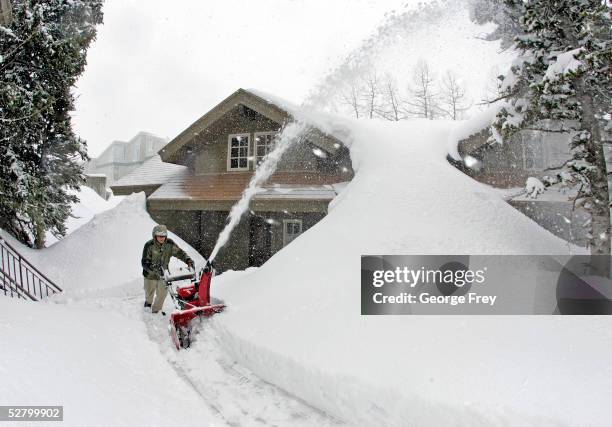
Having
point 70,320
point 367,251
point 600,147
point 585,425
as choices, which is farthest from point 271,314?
point 600,147

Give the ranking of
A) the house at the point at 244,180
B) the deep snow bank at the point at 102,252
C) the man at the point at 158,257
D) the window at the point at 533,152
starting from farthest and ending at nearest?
the window at the point at 533,152, the house at the point at 244,180, the deep snow bank at the point at 102,252, the man at the point at 158,257

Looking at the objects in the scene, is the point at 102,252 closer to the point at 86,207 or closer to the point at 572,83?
the point at 572,83

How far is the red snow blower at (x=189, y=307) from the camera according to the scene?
5.74 m

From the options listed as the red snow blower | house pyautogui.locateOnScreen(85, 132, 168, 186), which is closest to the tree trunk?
the red snow blower

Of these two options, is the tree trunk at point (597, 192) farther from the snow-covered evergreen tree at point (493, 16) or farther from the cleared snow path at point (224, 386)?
the cleared snow path at point (224, 386)

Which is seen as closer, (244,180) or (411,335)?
(411,335)

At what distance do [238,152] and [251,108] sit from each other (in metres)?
1.88

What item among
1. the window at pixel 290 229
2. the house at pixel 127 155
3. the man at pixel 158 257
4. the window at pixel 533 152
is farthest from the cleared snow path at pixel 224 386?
the house at pixel 127 155

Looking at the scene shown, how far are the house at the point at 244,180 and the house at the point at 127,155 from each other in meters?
37.8

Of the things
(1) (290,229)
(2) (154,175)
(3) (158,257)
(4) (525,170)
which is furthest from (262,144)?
(4) (525,170)

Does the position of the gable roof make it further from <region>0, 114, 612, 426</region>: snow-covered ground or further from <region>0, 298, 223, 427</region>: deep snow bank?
<region>0, 298, 223, 427</region>: deep snow bank

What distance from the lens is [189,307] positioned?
6129 mm

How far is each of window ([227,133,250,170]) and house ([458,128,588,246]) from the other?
698 cm

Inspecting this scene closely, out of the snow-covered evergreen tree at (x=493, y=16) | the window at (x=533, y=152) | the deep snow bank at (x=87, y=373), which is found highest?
the snow-covered evergreen tree at (x=493, y=16)
